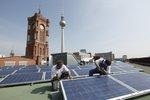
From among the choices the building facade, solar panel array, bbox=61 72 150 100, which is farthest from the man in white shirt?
the building facade

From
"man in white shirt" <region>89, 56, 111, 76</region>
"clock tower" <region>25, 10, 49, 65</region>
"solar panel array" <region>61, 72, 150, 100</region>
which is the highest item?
"clock tower" <region>25, 10, 49, 65</region>

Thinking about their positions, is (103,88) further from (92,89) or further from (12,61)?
(12,61)

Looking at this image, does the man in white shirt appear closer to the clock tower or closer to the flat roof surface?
the flat roof surface

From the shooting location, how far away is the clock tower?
84.7 m

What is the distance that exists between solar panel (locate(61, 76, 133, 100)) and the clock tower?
76599 mm

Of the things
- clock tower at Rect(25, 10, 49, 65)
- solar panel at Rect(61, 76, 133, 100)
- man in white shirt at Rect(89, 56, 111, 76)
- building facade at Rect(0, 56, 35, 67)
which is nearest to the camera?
solar panel at Rect(61, 76, 133, 100)

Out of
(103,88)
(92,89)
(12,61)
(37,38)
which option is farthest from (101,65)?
(37,38)

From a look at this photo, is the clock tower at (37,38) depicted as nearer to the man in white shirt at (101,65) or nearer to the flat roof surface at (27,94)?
the man in white shirt at (101,65)

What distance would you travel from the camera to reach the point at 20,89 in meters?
7.79

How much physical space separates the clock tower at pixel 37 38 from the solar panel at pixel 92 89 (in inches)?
3016

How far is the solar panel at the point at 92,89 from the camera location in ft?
17.1

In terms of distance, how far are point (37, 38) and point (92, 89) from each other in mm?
81749

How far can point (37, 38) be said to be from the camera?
85688mm

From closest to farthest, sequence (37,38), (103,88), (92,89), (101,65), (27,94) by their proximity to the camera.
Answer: (92,89) < (103,88) < (27,94) < (101,65) < (37,38)
